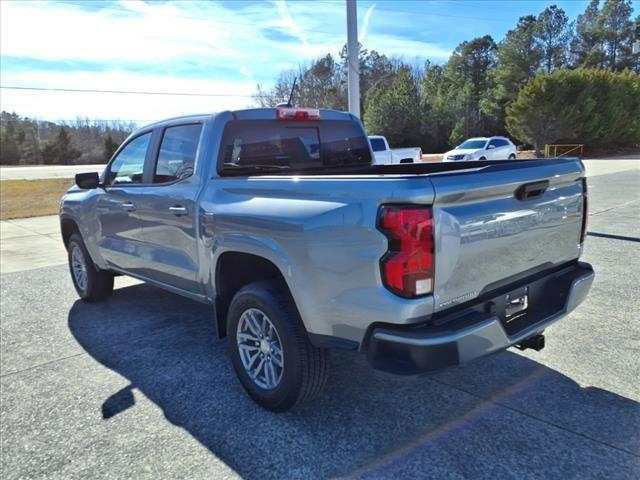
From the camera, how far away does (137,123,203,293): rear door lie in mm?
3802

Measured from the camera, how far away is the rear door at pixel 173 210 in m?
3.80

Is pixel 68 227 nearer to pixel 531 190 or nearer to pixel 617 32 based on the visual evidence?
pixel 531 190

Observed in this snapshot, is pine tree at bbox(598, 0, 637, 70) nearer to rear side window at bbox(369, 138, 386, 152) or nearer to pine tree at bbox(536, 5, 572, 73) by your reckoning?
A: pine tree at bbox(536, 5, 572, 73)

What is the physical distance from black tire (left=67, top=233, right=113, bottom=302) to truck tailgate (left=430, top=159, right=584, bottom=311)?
4359 millimetres

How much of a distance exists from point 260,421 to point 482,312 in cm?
152

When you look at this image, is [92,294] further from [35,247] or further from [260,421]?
[35,247]

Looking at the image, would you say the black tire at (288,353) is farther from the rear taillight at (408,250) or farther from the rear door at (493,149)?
the rear door at (493,149)

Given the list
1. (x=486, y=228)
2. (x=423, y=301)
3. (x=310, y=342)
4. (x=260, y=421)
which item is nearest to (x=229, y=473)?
(x=260, y=421)

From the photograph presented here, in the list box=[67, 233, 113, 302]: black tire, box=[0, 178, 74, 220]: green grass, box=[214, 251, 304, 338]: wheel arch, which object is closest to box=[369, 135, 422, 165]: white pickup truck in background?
box=[0, 178, 74, 220]: green grass

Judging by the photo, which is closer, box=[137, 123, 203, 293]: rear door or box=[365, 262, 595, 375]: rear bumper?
box=[365, 262, 595, 375]: rear bumper

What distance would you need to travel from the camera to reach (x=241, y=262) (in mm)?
3549

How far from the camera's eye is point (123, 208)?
465cm

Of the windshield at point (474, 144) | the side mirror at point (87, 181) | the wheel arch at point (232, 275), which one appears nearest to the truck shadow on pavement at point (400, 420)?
the wheel arch at point (232, 275)

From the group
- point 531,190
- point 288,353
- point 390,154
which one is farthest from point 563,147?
point 288,353
